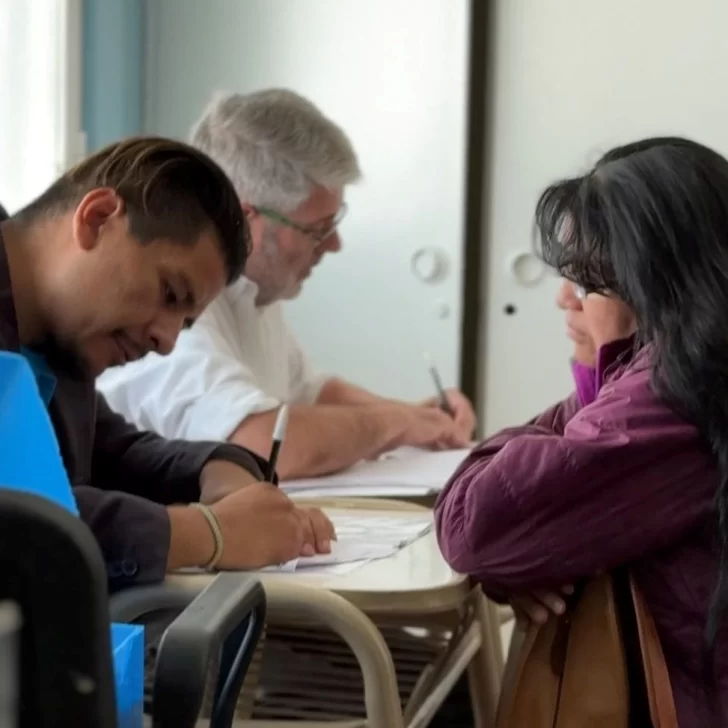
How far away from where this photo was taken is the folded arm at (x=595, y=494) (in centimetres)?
92

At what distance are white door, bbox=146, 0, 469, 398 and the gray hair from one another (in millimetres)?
772

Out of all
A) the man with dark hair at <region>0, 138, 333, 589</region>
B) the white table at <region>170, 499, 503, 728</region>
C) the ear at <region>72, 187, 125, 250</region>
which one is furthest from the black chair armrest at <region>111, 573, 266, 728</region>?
the ear at <region>72, 187, 125, 250</region>

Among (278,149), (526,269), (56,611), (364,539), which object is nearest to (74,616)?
(56,611)

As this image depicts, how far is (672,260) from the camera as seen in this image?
96cm

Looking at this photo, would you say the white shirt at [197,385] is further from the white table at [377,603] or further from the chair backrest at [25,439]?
the chair backrest at [25,439]

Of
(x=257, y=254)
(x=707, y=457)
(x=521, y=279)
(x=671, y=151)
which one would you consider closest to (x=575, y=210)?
(x=671, y=151)

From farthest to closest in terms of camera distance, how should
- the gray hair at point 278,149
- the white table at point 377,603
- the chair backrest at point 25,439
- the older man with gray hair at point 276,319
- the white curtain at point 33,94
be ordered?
1. the white curtain at point 33,94
2. the gray hair at point 278,149
3. the older man with gray hair at point 276,319
4. the white table at point 377,603
5. the chair backrest at point 25,439

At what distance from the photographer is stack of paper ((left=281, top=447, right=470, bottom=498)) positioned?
1423mm

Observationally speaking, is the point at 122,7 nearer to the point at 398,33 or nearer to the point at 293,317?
the point at 398,33

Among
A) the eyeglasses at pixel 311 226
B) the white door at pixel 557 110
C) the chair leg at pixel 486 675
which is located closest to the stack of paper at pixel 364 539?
the chair leg at pixel 486 675

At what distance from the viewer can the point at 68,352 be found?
3.49 feet

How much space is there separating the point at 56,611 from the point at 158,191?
0.71 m

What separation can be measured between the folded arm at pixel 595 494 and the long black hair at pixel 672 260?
0.08 ft

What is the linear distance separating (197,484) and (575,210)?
0.51 metres
